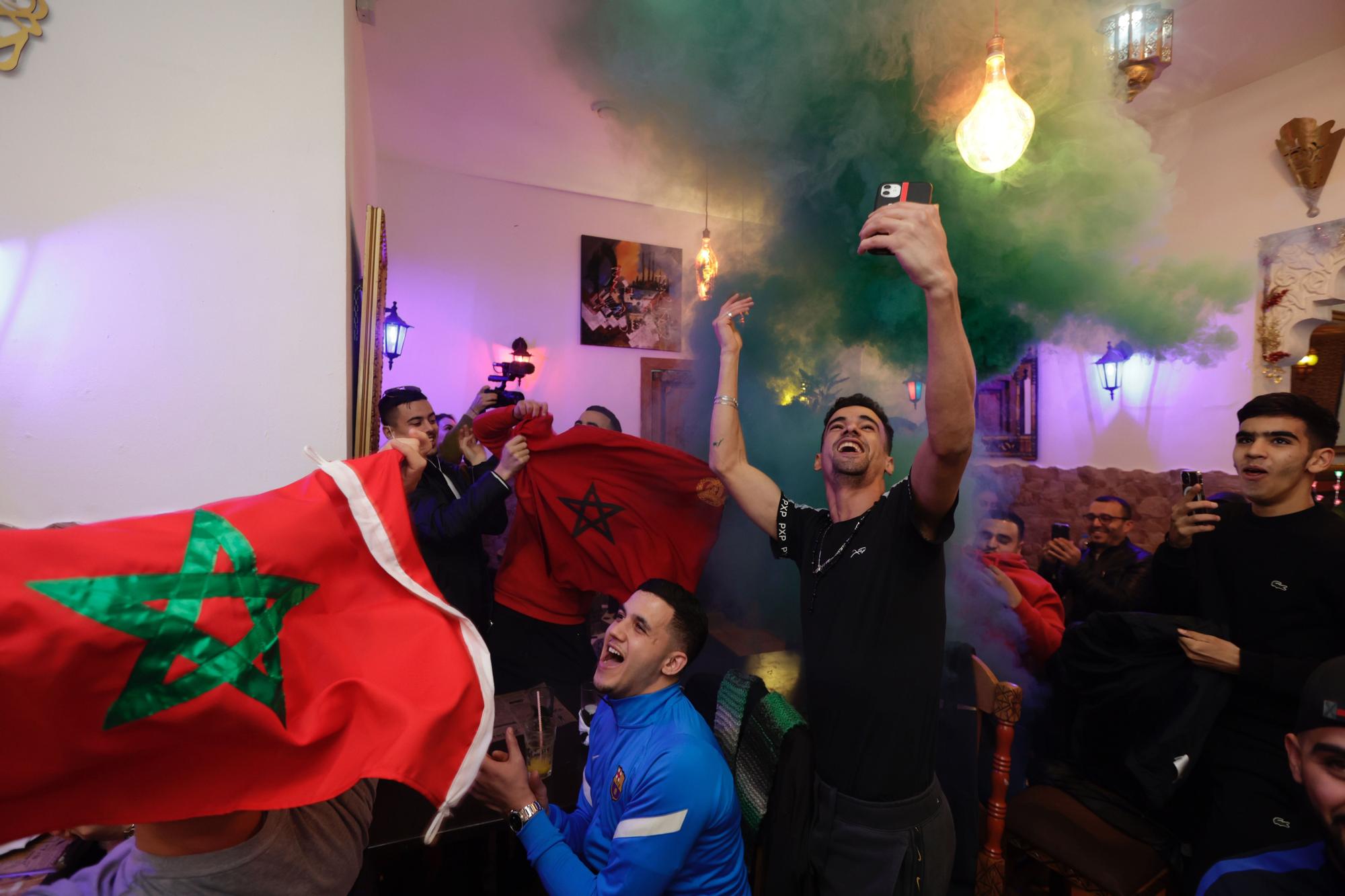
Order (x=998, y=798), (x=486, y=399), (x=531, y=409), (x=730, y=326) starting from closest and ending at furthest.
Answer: (x=998, y=798) → (x=730, y=326) → (x=531, y=409) → (x=486, y=399)

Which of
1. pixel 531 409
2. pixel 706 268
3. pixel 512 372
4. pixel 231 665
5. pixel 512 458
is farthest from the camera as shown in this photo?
pixel 512 372

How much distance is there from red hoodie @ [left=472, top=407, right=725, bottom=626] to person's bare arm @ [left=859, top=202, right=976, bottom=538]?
1.69m

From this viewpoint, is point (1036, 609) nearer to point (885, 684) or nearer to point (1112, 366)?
point (885, 684)

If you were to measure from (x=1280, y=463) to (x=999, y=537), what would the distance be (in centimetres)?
143

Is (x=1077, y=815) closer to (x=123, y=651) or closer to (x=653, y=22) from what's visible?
(x=123, y=651)

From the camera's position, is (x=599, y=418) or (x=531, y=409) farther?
(x=599, y=418)

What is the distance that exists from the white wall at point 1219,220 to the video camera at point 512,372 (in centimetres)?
459

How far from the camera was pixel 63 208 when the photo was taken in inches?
72.0

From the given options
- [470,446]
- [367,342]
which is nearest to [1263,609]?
[367,342]

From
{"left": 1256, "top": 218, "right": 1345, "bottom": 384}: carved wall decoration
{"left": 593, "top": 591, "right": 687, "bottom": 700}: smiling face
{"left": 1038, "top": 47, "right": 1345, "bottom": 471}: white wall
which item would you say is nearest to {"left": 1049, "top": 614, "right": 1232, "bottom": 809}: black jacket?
{"left": 593, "top": 591, "right": 687, "bottom": 700}: smiling face

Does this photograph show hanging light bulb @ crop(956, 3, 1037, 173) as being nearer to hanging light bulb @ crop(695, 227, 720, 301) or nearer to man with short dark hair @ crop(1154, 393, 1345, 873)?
man with short dark hair @ crop(1154, 393, 1345, 873)

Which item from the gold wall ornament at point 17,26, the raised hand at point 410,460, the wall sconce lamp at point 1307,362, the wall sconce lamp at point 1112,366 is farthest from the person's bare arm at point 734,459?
the wall sconce lamp at point 1112,366

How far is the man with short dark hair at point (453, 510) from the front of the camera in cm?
288

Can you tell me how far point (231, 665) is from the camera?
96 cm
